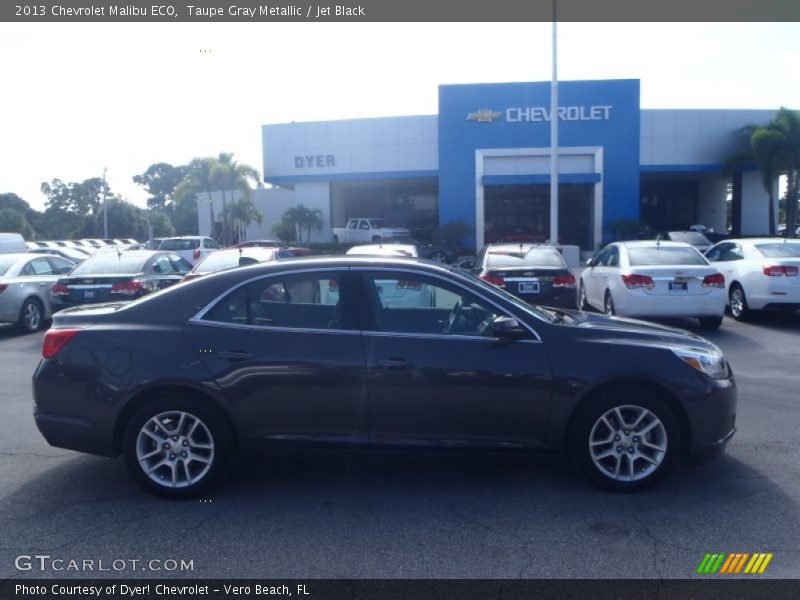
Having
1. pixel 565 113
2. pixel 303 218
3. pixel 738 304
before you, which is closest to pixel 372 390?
pixel 738 304

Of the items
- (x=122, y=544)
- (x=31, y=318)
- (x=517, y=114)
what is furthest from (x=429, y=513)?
(x=517, y=114)

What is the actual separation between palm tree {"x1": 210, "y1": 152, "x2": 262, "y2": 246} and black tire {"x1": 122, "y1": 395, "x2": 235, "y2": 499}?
37896 mm

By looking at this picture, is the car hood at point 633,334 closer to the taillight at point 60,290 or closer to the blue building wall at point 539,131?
the taillight at point 60,290

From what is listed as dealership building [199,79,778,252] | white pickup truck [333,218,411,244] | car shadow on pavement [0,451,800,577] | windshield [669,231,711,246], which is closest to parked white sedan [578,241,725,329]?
car shadow on pavement [0,451,800,577]

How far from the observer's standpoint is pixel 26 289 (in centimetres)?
1394

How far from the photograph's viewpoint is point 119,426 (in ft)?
16.9

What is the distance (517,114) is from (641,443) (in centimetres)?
3298

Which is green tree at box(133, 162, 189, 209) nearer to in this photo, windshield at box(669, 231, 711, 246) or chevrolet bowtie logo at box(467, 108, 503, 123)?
chevrolet bowtie logo at box(467, 108, 503, 123)

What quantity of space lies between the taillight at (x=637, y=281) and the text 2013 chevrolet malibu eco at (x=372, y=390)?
22.2 ft

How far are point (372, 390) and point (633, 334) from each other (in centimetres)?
190

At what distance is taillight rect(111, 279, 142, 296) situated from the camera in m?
13.1

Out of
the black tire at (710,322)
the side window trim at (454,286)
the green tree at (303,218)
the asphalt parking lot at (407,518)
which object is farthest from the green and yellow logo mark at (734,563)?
the green tree at (303,218)

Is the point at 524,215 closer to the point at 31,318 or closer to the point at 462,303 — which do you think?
the point at 31,318

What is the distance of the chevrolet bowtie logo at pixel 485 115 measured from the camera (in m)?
36.4
